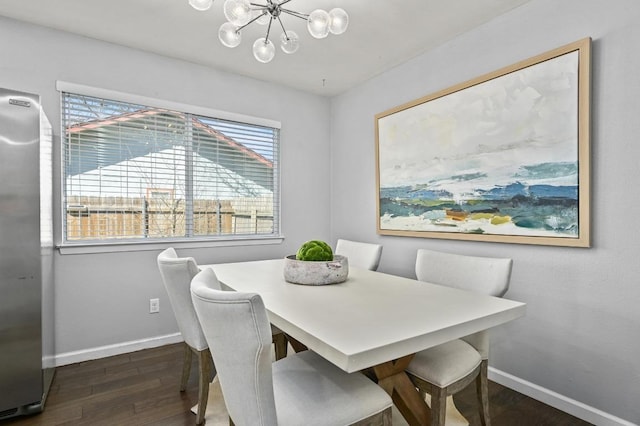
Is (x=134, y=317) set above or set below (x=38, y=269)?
below

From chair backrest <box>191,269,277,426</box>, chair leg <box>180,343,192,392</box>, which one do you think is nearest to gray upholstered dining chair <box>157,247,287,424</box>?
chair leg <box>180,343,192,392</box>

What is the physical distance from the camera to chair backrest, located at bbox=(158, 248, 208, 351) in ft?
5.48

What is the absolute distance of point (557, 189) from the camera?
6.36 ft

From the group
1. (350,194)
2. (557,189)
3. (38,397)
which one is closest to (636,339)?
(557,189)

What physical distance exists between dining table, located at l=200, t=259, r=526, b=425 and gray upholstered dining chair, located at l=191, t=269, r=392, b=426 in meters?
0.14

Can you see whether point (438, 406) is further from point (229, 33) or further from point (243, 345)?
point (229, 33)

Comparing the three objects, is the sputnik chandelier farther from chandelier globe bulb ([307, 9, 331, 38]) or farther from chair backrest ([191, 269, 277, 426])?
chair backrest ([191, 269, 277, 426])

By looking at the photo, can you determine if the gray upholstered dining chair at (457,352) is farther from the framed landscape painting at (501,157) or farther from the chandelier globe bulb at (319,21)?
the chandelier globe bulb at (319,21)

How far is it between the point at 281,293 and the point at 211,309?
0.64m

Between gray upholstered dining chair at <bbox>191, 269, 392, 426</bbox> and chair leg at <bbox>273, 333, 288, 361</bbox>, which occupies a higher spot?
gray upholstered dining chair at <bbox>191, 269, 392, 426</bbox>

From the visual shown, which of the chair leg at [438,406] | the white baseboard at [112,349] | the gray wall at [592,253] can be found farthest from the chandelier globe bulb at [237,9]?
the white baseboard at [112,349]

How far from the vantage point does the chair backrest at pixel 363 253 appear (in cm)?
246

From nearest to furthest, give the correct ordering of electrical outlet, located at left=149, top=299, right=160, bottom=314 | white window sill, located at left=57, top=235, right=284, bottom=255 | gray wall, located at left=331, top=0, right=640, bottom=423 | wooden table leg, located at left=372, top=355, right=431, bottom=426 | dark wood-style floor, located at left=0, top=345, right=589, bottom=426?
wooden table leg, located at left=372, top=355, right=431, bottom=426 < gray wall, located at left=331, top=0, right=640, bottom=423 < dark wood-style floor, located at left=0, top=345, right=589, bottom=426 < white window sill, located at left=57, top=235, right=284, bottom=255 < electrical outlet, located at left=149, top=299, right=160, bottom=314

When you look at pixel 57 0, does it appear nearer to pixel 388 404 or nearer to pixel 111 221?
pixel 111 221
